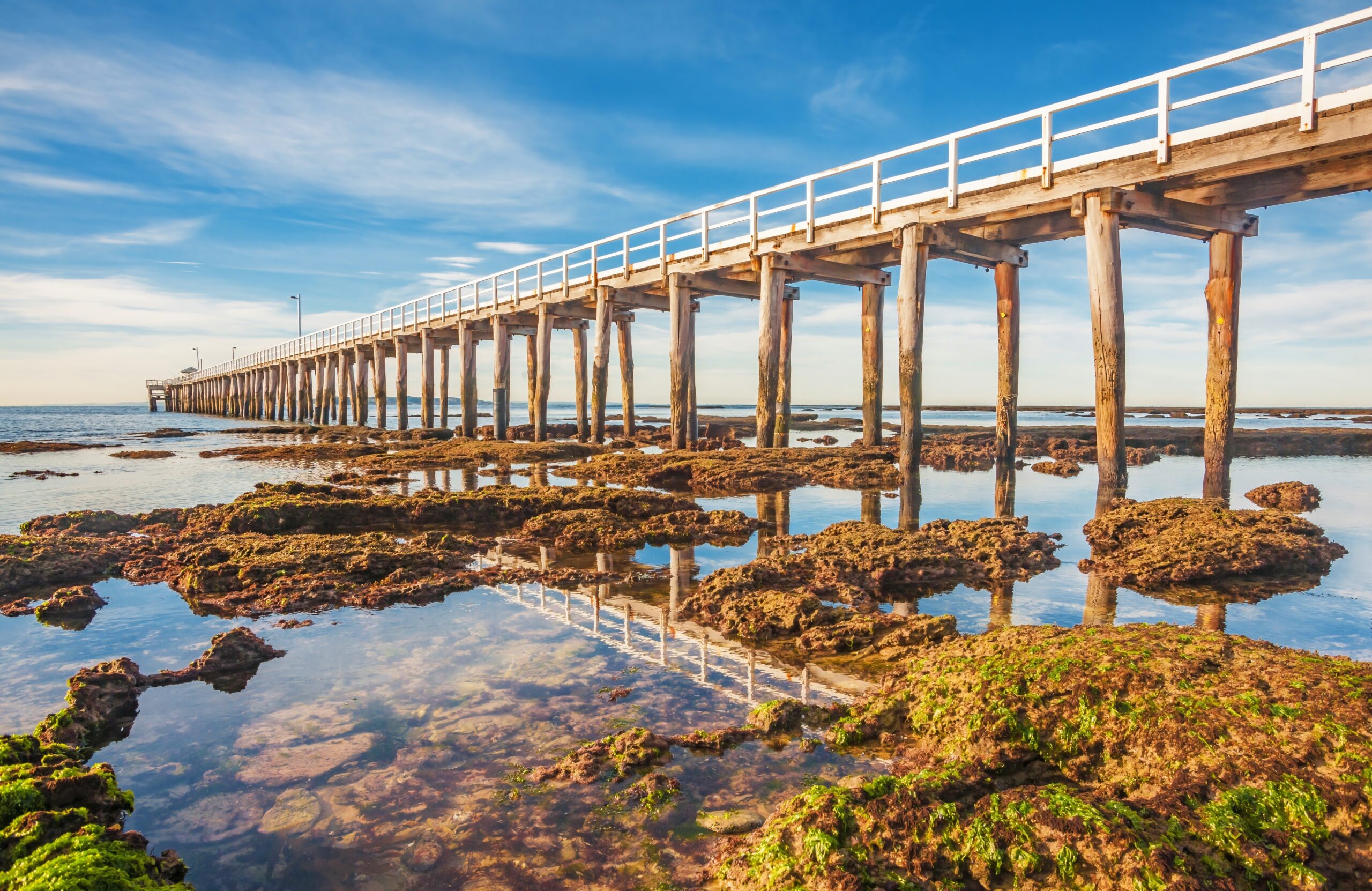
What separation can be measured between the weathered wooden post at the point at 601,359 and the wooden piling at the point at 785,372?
5.78 meters

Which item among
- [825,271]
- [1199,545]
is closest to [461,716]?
[1199,545]

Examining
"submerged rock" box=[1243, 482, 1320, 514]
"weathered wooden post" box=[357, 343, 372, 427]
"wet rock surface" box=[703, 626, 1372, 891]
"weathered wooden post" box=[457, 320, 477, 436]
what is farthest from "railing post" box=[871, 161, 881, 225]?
"weathered wooden post" box=[357, 343, 372, 427]

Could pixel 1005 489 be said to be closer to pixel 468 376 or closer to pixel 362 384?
pixel 468 376

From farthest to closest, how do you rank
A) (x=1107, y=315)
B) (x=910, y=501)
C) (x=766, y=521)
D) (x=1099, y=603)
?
(x=910, y=501) < (x=1107, y=315) < (x=766, y=521) < (x=1099, y=603)

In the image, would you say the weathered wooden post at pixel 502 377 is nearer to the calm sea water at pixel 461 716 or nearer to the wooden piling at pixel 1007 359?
the wooden piling at pixel 1007 359

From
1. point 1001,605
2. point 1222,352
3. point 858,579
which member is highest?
point 1222,352

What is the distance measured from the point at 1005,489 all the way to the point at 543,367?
61.8ft

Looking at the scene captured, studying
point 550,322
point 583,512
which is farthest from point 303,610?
point 550,322

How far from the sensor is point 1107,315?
11766mm

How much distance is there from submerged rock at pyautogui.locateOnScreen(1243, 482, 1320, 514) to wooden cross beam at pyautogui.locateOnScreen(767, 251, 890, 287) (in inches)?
415

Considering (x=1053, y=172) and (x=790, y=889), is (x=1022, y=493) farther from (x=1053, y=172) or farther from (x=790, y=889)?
(x=790, y=889)

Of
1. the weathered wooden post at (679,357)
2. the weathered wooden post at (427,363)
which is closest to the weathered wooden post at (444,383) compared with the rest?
the weathered wooden post at (427,363)

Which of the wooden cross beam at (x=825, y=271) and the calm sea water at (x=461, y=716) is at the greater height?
the wooden cross beam at (x=825, y=271)

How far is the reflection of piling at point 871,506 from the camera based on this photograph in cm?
1098
